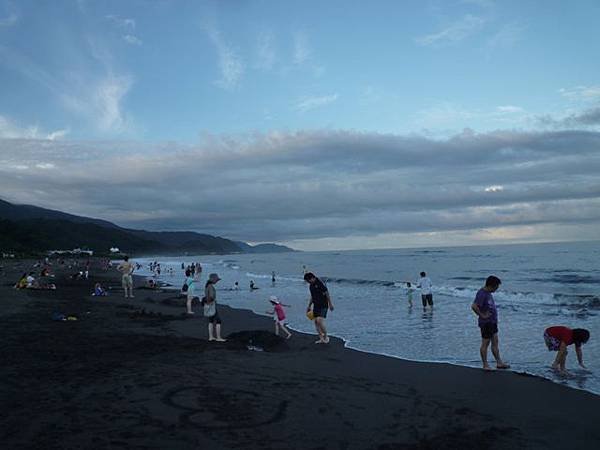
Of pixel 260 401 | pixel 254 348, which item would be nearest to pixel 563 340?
pixel 260 401

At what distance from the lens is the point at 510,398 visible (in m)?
7.16

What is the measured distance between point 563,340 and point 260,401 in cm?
586

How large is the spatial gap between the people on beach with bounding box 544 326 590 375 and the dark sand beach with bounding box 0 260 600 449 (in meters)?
1.11

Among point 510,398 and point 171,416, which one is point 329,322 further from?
point 171,416

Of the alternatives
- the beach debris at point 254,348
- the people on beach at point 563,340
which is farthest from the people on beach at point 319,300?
the people on beach at point 563,340

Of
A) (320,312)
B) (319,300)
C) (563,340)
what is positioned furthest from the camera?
(320,312)

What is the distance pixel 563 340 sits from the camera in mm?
8789

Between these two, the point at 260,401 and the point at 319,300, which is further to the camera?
the point at 319,300

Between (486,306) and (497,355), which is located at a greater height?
(486,306)

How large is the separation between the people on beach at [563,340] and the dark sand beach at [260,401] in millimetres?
1112

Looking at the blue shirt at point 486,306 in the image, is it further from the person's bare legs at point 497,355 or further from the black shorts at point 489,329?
the person's bare legs at point 497,355

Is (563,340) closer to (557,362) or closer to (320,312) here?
(557,362)

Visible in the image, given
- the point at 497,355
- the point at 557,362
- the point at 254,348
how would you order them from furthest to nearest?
1. the point at 254,348
2. the point at 497,355
3. the point at 557,362

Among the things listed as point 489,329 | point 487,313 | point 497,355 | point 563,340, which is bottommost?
point 497,355
